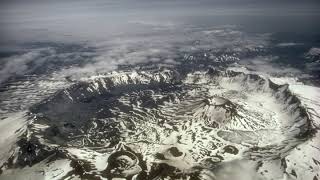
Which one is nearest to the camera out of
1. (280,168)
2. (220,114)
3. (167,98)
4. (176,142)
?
(280,168)

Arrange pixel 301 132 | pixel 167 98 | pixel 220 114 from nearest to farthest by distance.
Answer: pixel 301 132, pixel 220 114, pixel 167 98

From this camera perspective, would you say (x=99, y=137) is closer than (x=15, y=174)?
No

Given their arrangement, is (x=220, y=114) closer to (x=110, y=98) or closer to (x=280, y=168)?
(x=280, y=168)

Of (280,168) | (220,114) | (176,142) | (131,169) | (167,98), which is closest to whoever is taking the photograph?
(280,168)

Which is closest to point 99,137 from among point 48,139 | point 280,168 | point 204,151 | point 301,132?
point 48,139

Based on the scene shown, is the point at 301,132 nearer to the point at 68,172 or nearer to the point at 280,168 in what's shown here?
the point at 280,168

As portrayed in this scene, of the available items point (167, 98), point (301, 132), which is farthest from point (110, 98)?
point (301, 132)

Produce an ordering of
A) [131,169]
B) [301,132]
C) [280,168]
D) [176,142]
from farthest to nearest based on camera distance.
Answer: [176,142] → [301,132] → [131,169] → [280,168]

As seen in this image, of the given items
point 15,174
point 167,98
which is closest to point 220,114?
point 167,98

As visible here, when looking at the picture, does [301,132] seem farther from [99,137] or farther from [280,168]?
[99,137]
